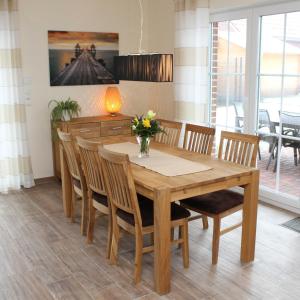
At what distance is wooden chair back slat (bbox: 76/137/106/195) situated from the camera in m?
3.29

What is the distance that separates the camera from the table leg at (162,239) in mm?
2799

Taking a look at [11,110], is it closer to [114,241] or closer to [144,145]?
[144,145]

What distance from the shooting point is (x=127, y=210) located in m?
3.01

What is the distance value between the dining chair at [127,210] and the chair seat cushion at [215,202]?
0.22 meters

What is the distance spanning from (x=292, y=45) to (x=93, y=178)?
2.45 m

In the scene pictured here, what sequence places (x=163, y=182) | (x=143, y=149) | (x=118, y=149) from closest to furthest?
(x=163, y=182) → (x=143, y=149) → (x=118, y=149)

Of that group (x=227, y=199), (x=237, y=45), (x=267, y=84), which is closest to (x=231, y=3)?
(x=237, y=45)

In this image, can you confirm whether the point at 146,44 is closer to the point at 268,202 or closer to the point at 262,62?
the point at 262,62

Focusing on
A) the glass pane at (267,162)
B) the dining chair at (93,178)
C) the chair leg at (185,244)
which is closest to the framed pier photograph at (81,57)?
the dining chair at (93,178)

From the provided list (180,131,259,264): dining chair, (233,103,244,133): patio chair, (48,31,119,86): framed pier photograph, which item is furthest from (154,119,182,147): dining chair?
(48,31,119,86): framed pier photograph

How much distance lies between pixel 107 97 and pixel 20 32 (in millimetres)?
1419

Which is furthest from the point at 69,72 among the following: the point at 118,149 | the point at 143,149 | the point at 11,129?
the point at 143,149

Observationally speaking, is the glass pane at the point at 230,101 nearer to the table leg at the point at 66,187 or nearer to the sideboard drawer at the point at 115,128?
the sideboard drawer at the point at 115,128

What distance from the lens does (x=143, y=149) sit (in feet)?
12.2
